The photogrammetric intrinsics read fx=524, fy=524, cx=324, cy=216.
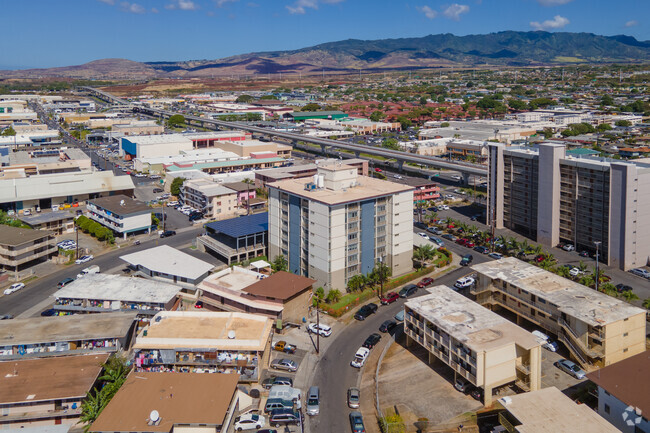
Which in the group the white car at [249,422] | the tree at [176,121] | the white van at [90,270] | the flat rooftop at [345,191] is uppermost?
the tree at [176,121]

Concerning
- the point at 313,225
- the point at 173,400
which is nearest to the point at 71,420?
the point at 173,400

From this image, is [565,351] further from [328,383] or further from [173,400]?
[173,400]

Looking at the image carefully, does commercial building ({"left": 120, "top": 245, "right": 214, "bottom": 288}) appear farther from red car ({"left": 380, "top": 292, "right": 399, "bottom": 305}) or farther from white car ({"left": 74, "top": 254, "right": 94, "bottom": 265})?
red car ({"left": 380, "top": 292, "right": 399, "bottom": 305})

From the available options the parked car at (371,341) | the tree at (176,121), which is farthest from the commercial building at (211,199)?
the tree at (176,121)

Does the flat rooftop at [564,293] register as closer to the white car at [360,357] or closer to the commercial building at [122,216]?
the white car at [360,357]

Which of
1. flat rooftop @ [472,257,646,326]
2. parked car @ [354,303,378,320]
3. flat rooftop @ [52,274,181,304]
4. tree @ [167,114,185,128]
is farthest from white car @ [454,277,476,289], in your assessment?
tree @ [167,114,185,128]
